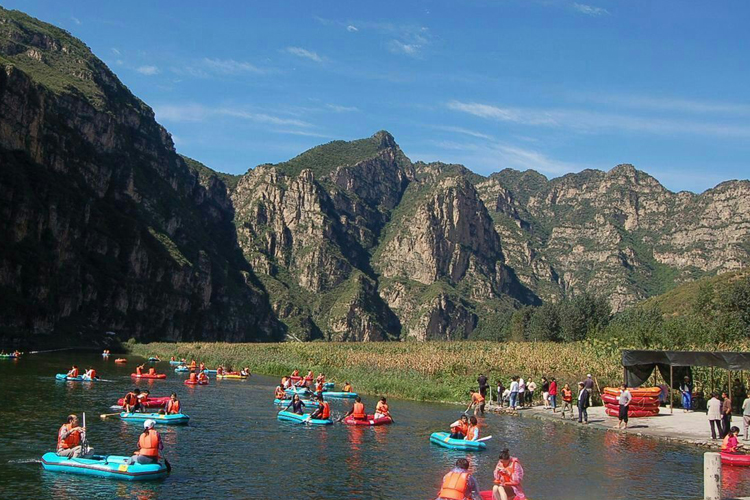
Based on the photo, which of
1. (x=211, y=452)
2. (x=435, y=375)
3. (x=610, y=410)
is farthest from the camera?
(x=435, y=375)

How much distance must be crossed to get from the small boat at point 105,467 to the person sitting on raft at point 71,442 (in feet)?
0.81

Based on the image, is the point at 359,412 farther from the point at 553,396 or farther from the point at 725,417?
the point at 725,417

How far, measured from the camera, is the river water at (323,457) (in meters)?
25.2

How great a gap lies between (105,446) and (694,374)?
1724 inches

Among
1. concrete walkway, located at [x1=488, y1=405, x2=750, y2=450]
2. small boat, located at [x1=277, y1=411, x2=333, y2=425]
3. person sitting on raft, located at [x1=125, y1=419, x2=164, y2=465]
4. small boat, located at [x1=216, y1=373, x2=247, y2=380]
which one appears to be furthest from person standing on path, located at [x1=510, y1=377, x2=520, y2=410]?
small boat, located at [x1=216, y1=373, x2=247, y2=380]

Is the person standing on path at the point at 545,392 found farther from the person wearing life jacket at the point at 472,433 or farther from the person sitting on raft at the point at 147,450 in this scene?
the person sitting on raft at the point at 147,450

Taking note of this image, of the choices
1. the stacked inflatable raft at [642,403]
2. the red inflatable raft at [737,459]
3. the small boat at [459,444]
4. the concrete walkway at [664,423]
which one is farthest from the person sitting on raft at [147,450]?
the stacked inflatable raft at [642,403]

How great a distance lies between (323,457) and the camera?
31766 mm

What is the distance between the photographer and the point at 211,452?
105 ft

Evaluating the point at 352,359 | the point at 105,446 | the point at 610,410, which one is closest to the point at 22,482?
the point at 105,446

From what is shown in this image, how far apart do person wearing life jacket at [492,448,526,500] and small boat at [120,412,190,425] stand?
24103 mm

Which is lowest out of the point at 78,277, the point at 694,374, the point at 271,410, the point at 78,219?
the point at 271,410

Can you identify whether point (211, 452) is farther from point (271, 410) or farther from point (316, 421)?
point (271, 410)

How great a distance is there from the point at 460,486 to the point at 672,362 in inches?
1260
